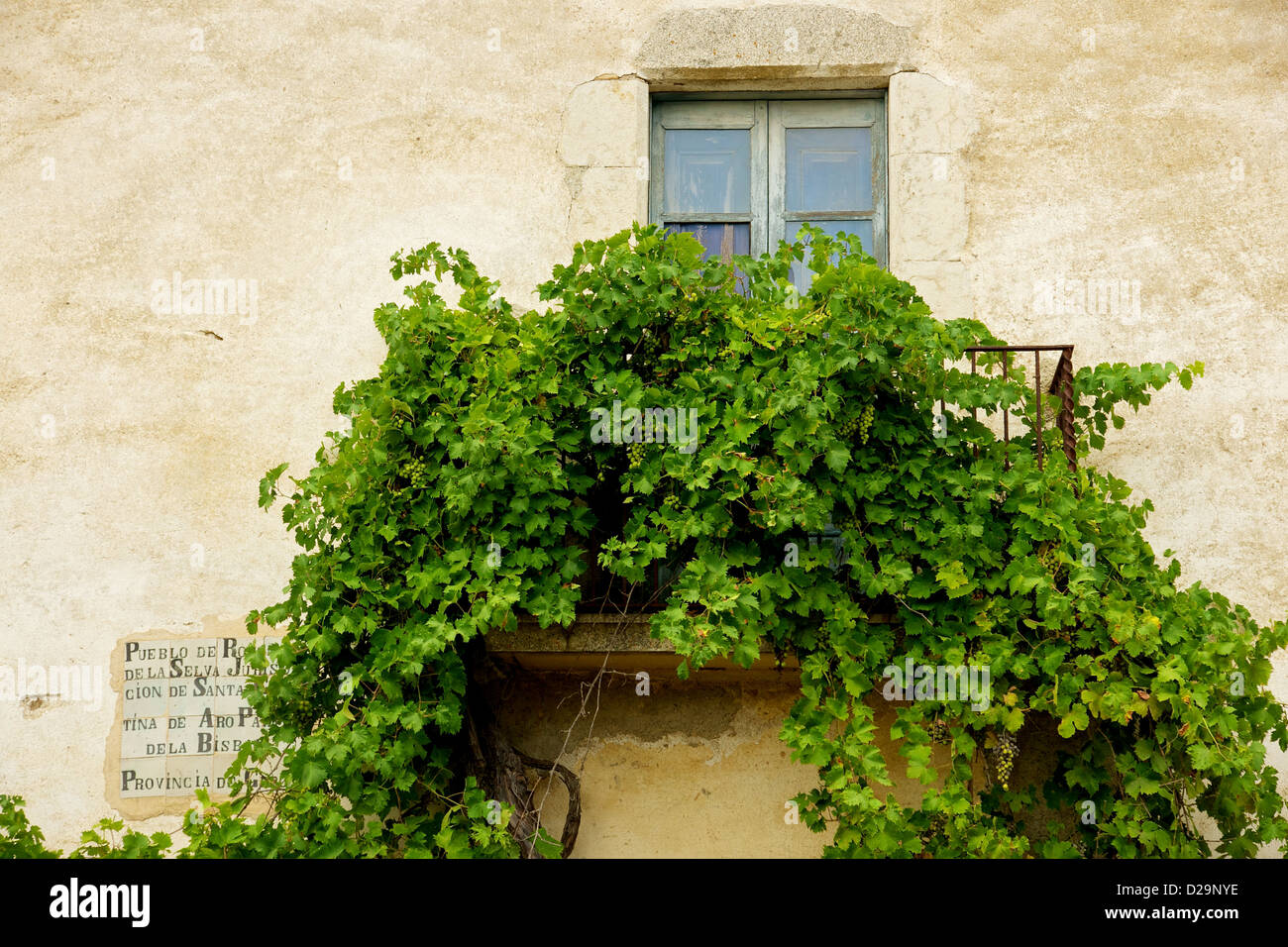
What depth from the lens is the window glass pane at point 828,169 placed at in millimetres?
5348

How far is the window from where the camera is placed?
5.32 meters

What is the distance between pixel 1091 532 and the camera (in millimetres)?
4371

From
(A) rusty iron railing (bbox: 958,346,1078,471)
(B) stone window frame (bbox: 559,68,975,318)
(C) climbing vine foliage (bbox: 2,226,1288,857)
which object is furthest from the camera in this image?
(B) stone window frame (bbox: 559,68,975,318)

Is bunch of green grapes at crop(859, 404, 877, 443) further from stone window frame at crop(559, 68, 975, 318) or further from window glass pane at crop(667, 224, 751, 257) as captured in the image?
window glass pane at crop(667, 224, 751, 257)

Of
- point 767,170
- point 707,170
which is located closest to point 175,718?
point 707,170

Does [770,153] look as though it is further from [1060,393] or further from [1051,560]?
[1051,560]

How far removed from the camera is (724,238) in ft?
17.4

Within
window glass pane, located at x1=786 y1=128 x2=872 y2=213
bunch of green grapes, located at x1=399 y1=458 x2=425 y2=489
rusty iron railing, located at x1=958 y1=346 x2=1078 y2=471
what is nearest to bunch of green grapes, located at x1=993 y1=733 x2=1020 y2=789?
rusty iron railing, located at x1=958 y1=346 x2=1078 y2=471

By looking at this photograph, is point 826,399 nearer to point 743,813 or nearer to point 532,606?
point 532,606

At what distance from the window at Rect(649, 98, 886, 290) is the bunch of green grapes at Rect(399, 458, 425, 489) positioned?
1482 millimetres

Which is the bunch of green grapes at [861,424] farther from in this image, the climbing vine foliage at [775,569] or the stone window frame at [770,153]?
the stone window frame at [770,153]

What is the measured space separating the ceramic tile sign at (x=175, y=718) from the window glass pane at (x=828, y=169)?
2392 mm

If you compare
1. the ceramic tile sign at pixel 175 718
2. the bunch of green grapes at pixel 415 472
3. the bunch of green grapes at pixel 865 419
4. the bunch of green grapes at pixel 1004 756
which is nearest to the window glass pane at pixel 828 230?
the bunch of green grapes at pixel 865 419

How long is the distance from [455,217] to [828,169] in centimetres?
134
